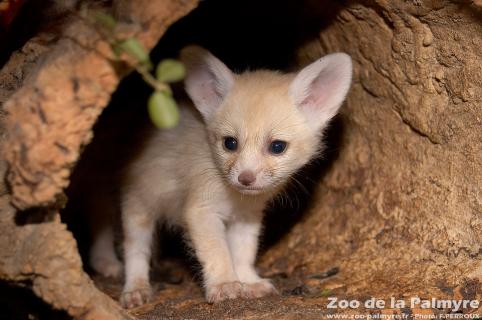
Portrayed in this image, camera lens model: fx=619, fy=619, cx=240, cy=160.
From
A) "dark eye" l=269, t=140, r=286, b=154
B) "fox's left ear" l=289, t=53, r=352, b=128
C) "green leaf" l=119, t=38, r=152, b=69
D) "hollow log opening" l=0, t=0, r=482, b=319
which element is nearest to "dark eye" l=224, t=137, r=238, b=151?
"dark eye" l=269, t=140, r=286, b=154

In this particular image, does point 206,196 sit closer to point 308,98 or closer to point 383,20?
point 308,98

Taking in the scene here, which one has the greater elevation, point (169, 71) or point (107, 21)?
point (107, 21)

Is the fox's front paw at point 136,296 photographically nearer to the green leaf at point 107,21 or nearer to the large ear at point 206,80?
the large ear at point 206,80

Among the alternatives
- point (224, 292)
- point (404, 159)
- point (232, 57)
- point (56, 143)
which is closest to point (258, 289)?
point (224, 292)

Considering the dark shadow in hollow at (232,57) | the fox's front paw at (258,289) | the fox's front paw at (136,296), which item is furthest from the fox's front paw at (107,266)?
the fox's front paw at (258,289)

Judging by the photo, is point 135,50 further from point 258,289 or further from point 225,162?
point 258,289

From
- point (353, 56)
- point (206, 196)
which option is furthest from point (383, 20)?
point (206, 196)

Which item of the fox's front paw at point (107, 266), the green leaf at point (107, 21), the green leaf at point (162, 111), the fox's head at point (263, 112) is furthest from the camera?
the fox's front paw at point (107, 266)
